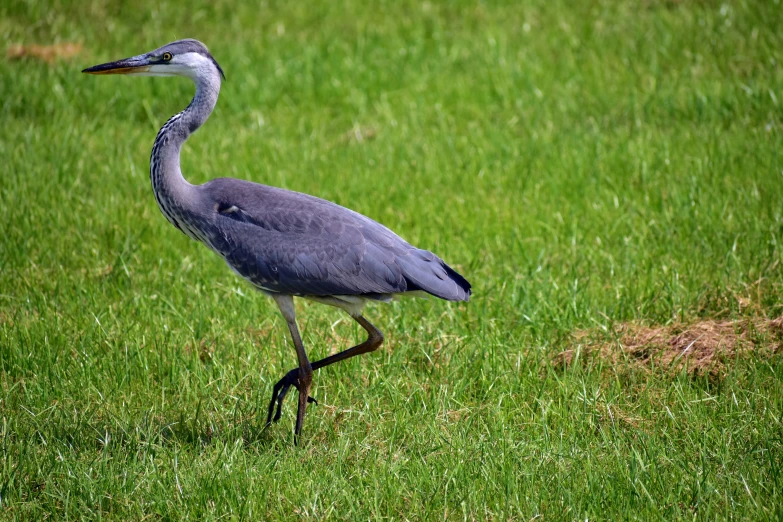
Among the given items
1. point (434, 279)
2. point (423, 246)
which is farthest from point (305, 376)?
point (423, 246)

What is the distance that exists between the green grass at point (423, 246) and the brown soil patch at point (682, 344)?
10cm

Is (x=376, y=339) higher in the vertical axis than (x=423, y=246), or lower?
higher

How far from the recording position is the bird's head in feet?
15.7

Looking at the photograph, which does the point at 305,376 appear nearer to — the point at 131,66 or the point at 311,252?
the point at 311,252

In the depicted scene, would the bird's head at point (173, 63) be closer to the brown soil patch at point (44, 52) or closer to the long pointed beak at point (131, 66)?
the long pointed beak at point (131, 66)

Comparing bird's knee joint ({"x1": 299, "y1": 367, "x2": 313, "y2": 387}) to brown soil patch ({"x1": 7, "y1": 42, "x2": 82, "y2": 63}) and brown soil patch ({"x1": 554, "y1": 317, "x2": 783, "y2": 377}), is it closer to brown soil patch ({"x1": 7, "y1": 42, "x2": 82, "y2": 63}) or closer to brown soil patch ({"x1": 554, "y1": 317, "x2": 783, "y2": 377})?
brown soil patch ({"x1": 554, "y1": 317, "x2": 783, "y2": 377})

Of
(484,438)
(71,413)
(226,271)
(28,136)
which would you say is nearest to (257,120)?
(28,136)

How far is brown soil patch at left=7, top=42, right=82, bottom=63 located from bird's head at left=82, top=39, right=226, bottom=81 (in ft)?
16.6

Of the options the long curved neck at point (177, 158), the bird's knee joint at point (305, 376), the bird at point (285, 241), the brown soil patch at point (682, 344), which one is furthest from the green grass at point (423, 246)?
the long curved neck at point (177, 158)

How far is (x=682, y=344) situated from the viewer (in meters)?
5.19

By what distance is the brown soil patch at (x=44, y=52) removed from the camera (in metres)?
9.35

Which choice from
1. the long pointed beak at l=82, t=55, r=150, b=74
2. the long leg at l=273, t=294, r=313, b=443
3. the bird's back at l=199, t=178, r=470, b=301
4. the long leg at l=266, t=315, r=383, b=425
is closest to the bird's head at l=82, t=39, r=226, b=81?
the long pointed beak at l=82, t=55, r=150, b=74

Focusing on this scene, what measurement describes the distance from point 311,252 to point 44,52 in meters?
6.19

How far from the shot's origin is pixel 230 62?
939 centimetres
